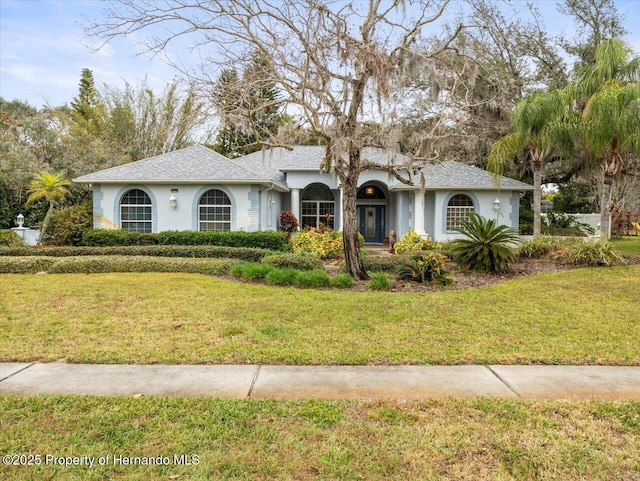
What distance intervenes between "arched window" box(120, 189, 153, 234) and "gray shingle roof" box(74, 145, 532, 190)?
2.66 feet

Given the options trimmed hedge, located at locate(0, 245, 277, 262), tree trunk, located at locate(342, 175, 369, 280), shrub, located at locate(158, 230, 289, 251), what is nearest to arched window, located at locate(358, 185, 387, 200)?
shrub, located at locate(158, 230, 289, 251)

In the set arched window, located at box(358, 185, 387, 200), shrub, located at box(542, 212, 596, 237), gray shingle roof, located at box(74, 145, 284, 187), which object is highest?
gray shingle roof, located at box(74, 145, 284, 187)

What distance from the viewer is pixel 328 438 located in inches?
120

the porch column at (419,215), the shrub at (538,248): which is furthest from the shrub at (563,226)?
the shrub at (538,248)

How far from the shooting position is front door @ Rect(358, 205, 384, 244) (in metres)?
21.3

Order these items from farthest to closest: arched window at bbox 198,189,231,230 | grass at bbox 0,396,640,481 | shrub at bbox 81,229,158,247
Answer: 1. arched window at bbox 198,189,231,230
2. shrub at bbox 81,229,158,247
3. grass at bbox 0,396,640,481

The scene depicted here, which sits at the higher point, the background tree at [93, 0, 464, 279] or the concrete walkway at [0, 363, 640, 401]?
the background tree at [93, 0, 464, 279]

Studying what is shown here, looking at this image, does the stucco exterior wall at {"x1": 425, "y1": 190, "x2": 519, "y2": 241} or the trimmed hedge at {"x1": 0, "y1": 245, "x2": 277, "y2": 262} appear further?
the stucco exterior wall at {"x1": 425, "y1": 190, "x2": 519, "y2": 241}

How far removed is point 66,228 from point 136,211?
2575mm

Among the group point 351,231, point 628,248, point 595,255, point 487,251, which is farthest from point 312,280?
point 628,248

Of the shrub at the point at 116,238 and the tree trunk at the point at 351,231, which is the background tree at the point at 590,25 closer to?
the tree trunk at the point at 351,231

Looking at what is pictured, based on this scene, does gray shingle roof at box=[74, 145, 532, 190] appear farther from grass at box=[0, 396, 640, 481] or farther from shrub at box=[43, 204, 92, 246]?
grass at box=[0, 396, 640, 481]

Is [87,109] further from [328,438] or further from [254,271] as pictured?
[328,438]

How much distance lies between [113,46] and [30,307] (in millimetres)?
5888
